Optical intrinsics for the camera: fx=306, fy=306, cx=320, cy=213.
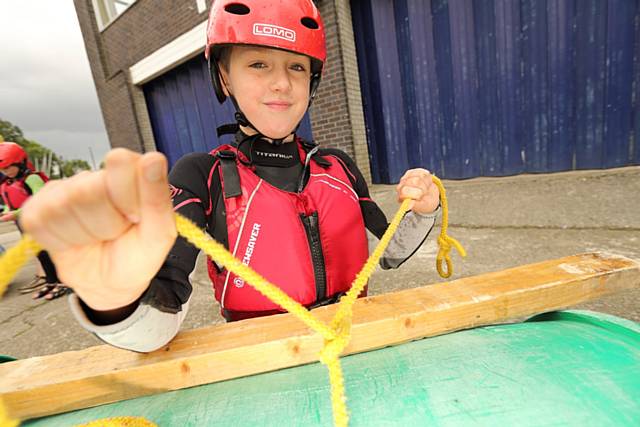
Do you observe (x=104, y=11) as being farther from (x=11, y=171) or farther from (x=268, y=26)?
(x=268, y=26)

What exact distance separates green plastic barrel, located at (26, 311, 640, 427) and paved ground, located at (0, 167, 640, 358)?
1.48m

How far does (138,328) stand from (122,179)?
458 mm

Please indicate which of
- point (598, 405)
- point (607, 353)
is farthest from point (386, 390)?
point (607, 353)

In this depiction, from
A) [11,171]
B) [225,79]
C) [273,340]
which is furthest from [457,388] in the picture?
[11,171]

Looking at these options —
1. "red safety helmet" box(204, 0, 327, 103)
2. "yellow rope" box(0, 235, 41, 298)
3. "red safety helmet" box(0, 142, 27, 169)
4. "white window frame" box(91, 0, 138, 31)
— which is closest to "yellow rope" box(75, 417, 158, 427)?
"yellow rope" box(0, 235, 41, 298)

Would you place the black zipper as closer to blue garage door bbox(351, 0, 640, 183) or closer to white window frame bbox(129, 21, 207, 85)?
blue garage door bbox(351, 0, 640, 183)

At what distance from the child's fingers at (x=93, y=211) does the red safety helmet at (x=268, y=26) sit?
918 mm

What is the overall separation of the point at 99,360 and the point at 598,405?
1.16 m

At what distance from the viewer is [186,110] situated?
23.8ft

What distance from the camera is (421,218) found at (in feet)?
4.19

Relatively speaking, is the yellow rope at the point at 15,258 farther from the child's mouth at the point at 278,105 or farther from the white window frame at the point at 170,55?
the white window frame at the point at 170,55

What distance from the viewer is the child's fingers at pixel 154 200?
1.36 ft

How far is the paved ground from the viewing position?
248 centimetres

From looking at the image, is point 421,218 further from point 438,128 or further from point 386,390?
point 438,128
